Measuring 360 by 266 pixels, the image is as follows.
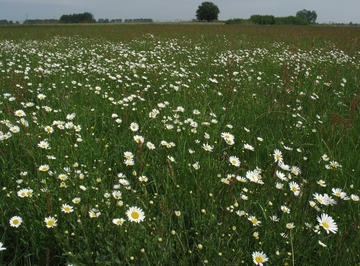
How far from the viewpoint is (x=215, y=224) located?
1684 millimetres

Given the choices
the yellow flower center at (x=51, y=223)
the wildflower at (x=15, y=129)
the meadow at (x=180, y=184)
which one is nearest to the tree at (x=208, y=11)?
the meadow at (x=180, y=184)

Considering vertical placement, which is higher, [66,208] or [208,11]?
[208,11]

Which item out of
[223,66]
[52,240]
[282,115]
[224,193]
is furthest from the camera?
[223,66]

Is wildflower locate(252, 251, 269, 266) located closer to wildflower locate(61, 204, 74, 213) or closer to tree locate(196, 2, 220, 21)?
wildflower locate(61, 204, 74, 213)

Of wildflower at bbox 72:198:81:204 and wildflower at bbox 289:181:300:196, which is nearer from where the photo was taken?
wildflower at bbox 72:198:81:204

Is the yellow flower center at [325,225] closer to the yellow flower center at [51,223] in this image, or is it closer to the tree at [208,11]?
the yellow flower center at [51,223]

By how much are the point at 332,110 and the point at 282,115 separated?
945 mm

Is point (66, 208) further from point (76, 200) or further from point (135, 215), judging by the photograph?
point (135, 215)

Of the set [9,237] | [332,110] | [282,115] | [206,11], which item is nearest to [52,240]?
[9,237]

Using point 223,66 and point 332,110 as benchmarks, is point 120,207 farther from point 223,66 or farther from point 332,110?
point 223,66

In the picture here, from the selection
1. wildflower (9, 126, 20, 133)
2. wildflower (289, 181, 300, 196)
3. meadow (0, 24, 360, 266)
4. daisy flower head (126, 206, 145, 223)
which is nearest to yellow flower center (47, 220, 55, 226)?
meadow (0, 24, 360, 266)

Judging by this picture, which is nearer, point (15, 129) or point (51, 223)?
point (51, 223)

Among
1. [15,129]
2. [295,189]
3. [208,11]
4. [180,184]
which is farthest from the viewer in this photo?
[208,11]

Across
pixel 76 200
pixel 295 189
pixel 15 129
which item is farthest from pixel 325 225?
pixel 15 129
